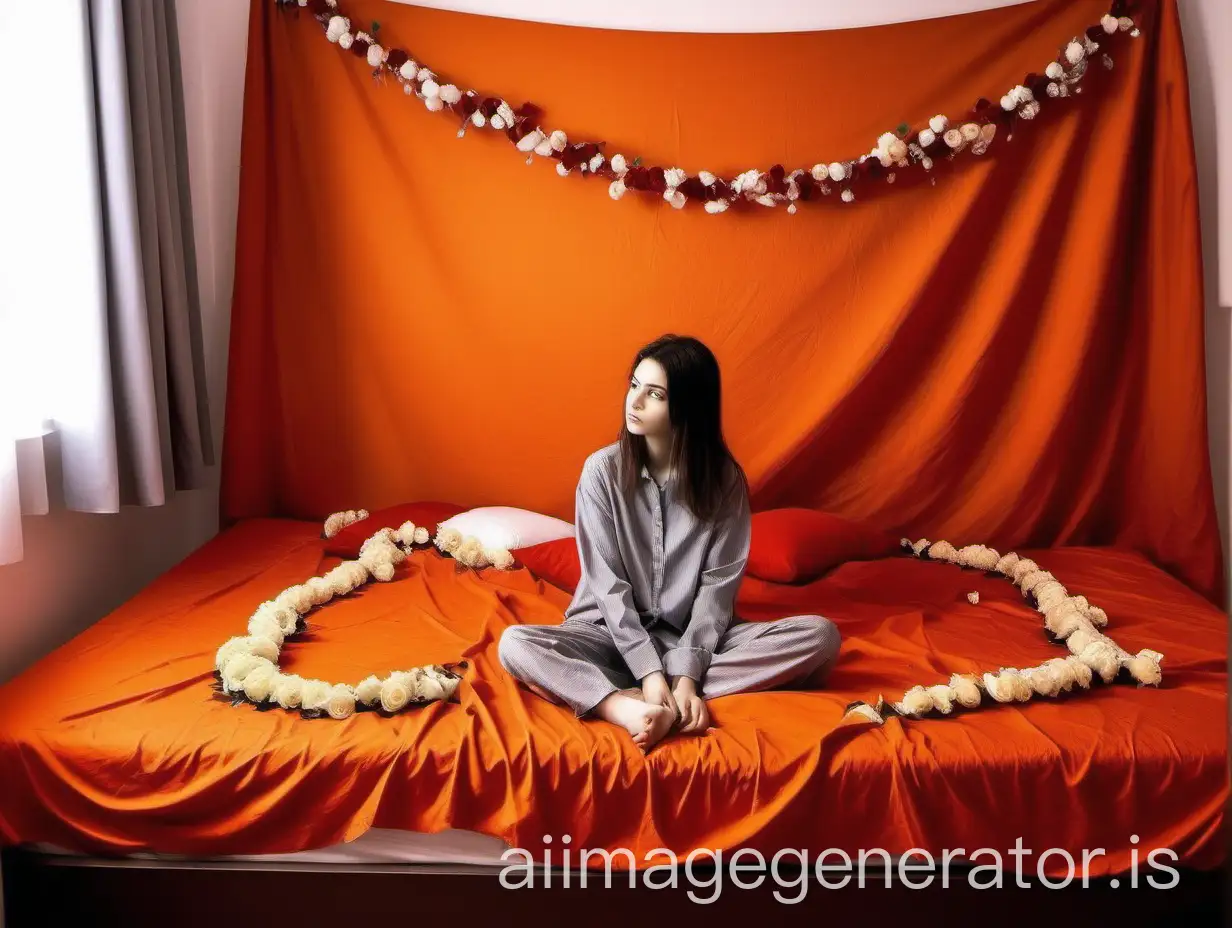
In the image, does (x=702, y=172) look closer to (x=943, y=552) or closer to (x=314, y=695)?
(x=943, y=552)

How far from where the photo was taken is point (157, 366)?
2.56 m

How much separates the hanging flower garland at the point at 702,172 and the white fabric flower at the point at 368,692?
5.51ft

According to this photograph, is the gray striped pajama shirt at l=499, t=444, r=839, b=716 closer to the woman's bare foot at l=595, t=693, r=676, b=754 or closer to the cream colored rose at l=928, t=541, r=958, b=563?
the woman's bare foot at l=595, t=693, r=676, b=754

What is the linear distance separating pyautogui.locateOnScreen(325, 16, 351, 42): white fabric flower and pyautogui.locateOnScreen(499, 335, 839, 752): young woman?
155 cm

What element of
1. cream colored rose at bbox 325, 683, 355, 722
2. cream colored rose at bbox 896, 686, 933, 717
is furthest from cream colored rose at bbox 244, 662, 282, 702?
cream colored rose at bbox 896, 686, 933, 717

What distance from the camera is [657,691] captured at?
1828 millimetres

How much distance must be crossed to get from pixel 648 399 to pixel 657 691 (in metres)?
0.53

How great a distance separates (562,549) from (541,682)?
83 cm

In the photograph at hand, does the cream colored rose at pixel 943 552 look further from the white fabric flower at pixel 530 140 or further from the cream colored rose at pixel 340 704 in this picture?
the cream colored rose at pixel 340 704

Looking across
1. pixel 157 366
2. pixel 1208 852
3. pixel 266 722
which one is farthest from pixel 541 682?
pixel 157 366

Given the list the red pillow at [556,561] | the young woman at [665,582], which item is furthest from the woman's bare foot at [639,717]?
the red pillow at [556,561]

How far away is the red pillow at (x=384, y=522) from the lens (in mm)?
2793

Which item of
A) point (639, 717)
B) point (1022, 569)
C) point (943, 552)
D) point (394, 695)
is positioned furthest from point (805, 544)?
point (394, 695)

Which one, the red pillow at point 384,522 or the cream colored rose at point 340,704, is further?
the red pillow at point 384,522
